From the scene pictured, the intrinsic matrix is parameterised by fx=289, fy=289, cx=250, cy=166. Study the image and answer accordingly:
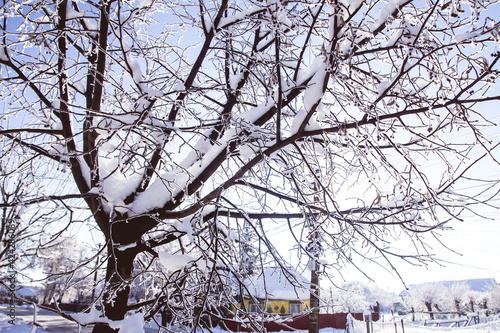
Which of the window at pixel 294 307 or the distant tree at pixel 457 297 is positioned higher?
the window at pixel 294 307

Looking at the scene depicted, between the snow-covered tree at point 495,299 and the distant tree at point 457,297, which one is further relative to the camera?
the distant tree at point 457,297

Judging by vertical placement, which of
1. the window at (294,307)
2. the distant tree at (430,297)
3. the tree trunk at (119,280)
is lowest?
the distant tree at (430,297)

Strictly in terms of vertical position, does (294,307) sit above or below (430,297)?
above

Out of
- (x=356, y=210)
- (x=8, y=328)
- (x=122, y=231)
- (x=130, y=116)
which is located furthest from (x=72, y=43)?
(x=8, y=328)

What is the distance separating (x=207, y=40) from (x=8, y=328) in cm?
2208

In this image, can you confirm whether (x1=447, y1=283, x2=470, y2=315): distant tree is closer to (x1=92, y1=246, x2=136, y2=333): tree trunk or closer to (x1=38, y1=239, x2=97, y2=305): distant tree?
(x1=38, y1=239, x2=97, y2=305): distant tree

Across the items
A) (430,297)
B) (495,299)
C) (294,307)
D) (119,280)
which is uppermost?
(119,280)

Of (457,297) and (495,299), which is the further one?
(457,297)

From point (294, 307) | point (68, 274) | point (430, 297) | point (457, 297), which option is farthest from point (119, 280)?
point (457, 297)

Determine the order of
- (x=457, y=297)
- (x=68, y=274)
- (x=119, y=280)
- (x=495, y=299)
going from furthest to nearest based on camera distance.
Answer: (x=457, y=297) → (x=495, y=299) → (x=68, y=274) → (x=119, y=280)

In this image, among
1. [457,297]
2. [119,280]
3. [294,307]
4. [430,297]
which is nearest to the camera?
[119,280]

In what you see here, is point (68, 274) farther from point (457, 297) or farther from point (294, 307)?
point (457, 297)

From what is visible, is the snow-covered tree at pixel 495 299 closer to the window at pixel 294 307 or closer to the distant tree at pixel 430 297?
the distant tree at pixel 430 297

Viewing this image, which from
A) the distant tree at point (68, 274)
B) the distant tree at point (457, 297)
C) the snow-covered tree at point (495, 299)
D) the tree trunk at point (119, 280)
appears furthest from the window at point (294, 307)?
the snow-covered tree at point (495, 299)
